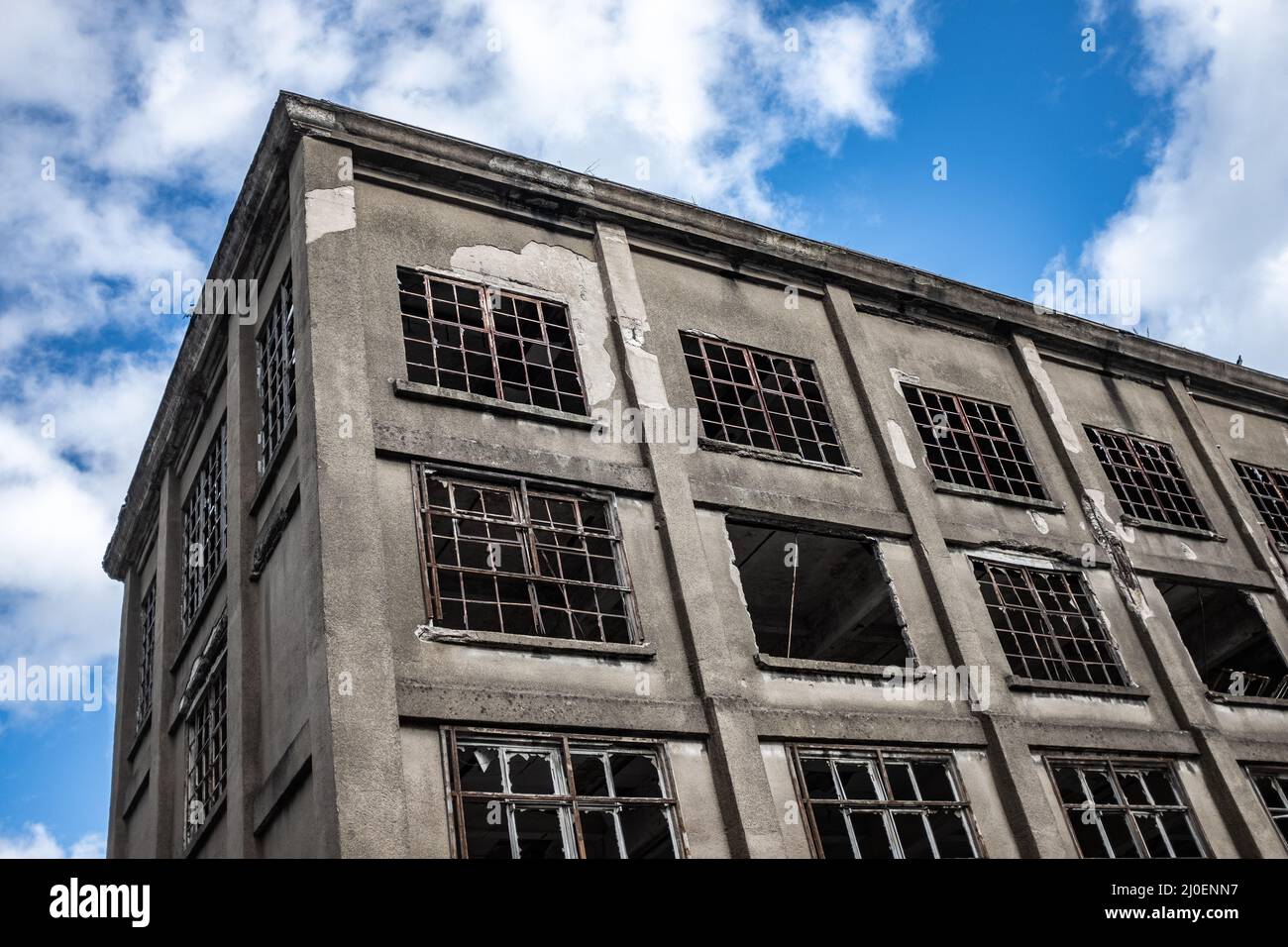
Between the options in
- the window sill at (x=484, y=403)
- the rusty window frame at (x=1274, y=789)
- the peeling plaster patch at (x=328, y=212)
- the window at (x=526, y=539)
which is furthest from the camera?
the rusty window frame at (x=1274, y=789)

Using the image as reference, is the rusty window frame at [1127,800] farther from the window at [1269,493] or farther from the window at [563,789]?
the window at [1269,493]

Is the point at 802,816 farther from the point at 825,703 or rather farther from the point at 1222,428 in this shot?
the point at 1222,428

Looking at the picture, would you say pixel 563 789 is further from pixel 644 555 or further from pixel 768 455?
pixel 768 455

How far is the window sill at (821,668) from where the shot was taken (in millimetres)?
11641

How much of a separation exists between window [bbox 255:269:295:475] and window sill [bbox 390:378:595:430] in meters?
1.22

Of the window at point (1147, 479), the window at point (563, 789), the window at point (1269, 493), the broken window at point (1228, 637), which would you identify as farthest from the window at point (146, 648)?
the window at point (1269, 493)

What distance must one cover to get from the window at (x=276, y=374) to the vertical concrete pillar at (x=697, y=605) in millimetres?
3410

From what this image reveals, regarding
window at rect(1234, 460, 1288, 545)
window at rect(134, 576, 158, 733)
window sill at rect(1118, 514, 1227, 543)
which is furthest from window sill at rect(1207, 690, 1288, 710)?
window at rect(134, 576, 158, 733)

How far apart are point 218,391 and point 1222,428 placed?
1454 centimetres

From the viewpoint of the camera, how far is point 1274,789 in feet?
46.6

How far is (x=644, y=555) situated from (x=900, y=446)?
4178mm

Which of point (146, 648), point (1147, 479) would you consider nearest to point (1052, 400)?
point (1147, 479)

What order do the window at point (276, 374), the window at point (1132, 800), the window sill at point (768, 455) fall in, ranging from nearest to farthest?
the window at point (276, 374) → the window at point (1132, 800) → the window sill at point (768, 455)

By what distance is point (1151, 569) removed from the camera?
15461mm
